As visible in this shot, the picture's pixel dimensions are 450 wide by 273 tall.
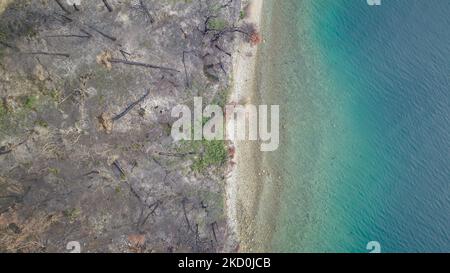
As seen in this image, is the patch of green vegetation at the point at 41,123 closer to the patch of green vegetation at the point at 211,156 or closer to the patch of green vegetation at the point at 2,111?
the patch of green vegetation at the point at 2,111

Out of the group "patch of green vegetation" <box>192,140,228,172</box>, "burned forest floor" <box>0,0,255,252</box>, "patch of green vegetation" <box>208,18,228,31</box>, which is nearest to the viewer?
"burned forest floor" <box>0,0,255,252</box>

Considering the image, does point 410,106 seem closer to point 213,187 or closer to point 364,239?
point 364,239

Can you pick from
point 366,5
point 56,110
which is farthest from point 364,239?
point 56,110

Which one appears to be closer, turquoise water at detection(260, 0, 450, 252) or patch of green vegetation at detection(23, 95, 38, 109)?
patch of green vegetation at detection(23, 95, 38, 109)

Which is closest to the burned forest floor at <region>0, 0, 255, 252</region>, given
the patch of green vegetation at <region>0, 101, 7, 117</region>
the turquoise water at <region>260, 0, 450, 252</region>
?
the patch of green vegetation at <region>0, 101, 7, 117</region>

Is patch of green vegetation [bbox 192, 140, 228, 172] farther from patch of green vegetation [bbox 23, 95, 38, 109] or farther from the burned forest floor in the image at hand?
patch of green vegetation [bbox 23, 95, 38, 109]
